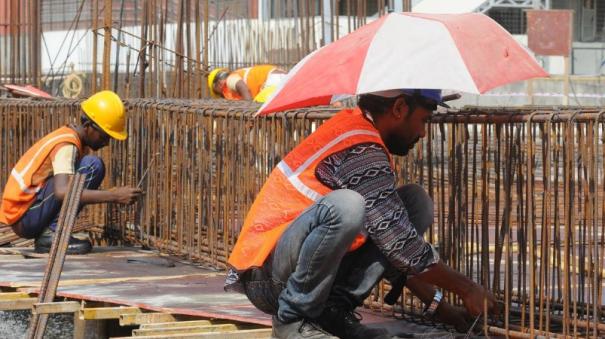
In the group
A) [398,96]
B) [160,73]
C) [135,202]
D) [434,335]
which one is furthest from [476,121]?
[160,73]

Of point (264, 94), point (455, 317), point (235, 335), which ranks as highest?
point (264, 94)

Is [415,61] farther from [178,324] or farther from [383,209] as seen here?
[178,324]

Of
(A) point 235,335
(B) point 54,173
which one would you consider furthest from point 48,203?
(A) point 235,335

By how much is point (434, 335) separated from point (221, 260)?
→ 111 inches

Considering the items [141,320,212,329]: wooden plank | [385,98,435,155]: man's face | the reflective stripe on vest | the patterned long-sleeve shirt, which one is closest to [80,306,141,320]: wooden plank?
[141,320,212,329]: wooden plank

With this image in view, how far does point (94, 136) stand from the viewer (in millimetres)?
9258

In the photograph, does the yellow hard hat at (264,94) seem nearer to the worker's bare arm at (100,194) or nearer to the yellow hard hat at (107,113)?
the yellow hard hat at (107,113)

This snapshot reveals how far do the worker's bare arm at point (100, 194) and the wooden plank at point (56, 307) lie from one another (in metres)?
2.10

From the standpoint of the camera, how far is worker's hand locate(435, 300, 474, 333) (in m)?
5.91

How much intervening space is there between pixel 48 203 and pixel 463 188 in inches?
158

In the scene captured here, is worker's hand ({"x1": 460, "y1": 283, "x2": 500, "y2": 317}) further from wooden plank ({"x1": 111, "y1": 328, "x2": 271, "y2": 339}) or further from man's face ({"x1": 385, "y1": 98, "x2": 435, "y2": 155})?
wooden plank ({"x1": 111, "y1": 328, "x2": 271, "y2": 339})

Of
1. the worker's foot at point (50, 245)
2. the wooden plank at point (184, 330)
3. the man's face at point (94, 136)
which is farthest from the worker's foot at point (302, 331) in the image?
the worker's foot at point (50, 245)

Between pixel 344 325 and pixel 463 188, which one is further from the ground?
pixel 463 188

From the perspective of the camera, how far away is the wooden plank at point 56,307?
6.48m
